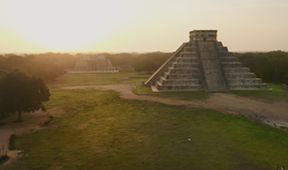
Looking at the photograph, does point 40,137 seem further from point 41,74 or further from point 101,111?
point 41,74

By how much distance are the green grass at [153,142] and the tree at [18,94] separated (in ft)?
6.57

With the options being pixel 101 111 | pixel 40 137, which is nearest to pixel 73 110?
pixel 101 111

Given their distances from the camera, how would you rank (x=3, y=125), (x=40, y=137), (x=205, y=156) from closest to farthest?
(x=205, y=156) → (x=40, y=137) → (x=3, y=125)

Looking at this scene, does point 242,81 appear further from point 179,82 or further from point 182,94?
point 182,94

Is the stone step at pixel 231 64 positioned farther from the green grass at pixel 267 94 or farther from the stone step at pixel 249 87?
the green grass at pixel 267 94

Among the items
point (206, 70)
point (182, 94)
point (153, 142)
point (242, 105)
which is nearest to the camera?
point (153, 142)

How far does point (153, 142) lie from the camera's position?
57.6 ft

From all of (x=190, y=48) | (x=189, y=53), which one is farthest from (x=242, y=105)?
(x=190, y=48)

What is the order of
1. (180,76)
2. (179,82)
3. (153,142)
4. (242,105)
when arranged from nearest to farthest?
(153,142), (242,105), (179,82), (180,76)

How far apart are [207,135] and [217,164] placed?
4475 millimetres

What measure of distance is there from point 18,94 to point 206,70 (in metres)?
21.4

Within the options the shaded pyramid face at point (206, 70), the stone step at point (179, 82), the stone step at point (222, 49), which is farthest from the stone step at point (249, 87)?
the stone step at point (222, 49)

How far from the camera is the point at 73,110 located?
27312mm

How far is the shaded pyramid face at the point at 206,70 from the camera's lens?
124 ft
